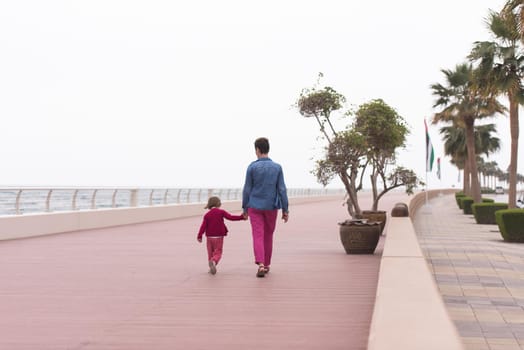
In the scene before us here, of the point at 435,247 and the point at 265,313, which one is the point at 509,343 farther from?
the point at 435,247

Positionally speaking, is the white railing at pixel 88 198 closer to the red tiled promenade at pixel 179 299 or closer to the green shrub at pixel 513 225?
the red tiled promenade at pixel 179 299

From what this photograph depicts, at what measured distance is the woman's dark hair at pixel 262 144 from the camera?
31.9 feet

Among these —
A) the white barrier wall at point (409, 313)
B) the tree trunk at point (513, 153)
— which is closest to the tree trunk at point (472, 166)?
the tree trunk at point (513, 153)

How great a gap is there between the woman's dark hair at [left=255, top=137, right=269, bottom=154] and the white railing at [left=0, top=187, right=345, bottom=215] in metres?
9.09

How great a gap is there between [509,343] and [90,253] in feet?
27.7

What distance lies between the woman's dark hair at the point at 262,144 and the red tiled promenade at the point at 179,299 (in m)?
1.66

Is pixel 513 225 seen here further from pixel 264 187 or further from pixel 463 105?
pixel 463 105

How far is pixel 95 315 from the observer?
6.92m

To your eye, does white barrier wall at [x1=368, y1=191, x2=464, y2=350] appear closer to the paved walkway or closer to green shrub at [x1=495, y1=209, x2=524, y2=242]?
the paved walkway

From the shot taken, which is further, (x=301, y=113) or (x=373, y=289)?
(x=301, y=113)

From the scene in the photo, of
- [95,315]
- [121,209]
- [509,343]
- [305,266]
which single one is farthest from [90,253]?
[121,209]

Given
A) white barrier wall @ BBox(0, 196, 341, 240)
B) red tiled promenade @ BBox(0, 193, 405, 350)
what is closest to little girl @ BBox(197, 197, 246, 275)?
red tiled promenade @ BBox(0, 193, 405, 350)

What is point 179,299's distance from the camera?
7875 millimetres

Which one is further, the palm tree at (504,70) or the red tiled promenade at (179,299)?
the palm tree at (504,70)
